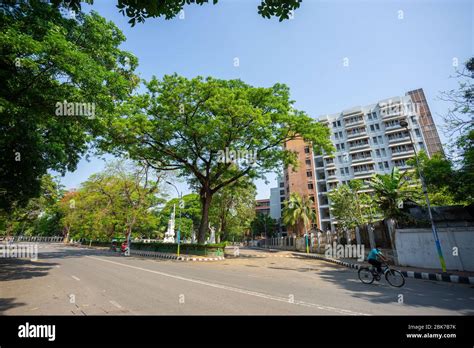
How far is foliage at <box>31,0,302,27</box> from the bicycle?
30.9ft

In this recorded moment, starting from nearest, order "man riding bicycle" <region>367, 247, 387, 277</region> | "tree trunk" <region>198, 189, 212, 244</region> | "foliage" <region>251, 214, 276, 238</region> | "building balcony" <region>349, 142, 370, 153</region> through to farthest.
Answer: "man riding bicycle" <region>367, 247, 387, 277</region> < "tree trunk" <region>198, 189, 212, 244</region> < "building balcony" <region>349, 142, 370, 153</region> < "foliage" <region>251, 214, 276, 238</region>

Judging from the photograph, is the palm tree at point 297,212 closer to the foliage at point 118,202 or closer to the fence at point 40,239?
the foliage at point 118,202

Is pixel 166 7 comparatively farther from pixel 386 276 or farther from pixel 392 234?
pixel 392 234

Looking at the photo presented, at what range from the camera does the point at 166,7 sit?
4.31m

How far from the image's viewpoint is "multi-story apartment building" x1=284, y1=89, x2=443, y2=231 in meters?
51.4

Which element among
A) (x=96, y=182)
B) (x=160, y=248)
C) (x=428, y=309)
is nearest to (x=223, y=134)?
(x=428, y=309)

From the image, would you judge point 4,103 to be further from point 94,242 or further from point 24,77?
point 94,242

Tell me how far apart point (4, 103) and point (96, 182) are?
33.0 m

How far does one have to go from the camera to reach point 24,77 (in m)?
8.23
